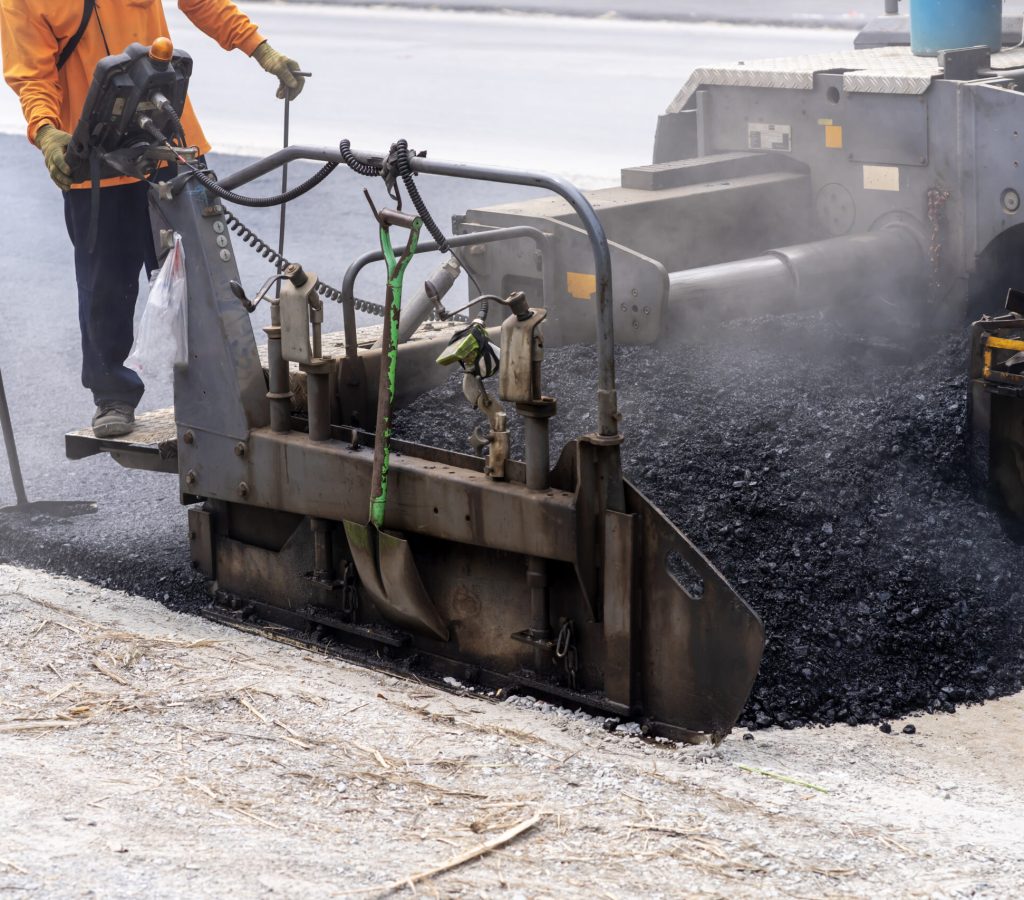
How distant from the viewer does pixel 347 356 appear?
455 cm

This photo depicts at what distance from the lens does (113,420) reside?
4945 millimetres

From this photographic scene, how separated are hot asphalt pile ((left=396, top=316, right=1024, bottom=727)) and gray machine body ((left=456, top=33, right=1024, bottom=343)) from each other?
29 centimetres

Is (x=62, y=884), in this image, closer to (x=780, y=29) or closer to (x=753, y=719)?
(x=753, y=719)

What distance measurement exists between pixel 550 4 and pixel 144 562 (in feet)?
67.3

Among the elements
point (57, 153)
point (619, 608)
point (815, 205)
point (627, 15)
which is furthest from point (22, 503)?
point (627, 15)

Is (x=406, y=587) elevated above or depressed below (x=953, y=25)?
below

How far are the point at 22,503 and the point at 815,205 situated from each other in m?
3.34

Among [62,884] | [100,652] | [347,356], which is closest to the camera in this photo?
[62,884]

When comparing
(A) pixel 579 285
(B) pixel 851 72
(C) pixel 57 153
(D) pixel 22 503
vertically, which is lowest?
(D) pixel 22 503

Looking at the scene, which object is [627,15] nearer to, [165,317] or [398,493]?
[165,317]

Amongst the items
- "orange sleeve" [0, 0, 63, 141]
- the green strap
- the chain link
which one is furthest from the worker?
the chain link

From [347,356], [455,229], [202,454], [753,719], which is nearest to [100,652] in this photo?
[202,454]

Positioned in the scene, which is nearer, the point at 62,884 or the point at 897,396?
the point at 62,884

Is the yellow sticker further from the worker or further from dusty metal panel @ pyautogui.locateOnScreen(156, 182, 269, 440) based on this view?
Answer: dusty metal panel @ pyautogui.locateOnScreen(156, 182, 269, 440)
